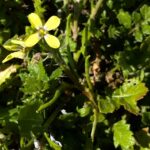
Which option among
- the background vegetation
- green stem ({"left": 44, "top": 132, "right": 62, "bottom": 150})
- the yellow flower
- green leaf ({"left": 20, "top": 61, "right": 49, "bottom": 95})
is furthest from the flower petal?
green stem ({"left": 44, "top": 132, "right": 62, "bottom": 150})

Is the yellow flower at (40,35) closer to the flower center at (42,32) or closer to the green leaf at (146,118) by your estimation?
the flower center at (42,32)

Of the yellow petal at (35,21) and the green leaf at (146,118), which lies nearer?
the yellow petal at (35,21)

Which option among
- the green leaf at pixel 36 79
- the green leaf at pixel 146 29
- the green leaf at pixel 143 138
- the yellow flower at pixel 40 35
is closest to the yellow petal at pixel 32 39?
the yellow flower at pixel 40 35

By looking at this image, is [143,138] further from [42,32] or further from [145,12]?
[42,32]

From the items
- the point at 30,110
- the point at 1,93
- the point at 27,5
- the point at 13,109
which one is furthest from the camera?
the point at 27,5

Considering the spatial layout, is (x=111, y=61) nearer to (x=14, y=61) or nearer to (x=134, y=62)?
(x=134, y=62)

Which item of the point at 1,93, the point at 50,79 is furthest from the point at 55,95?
the point at 1,93
